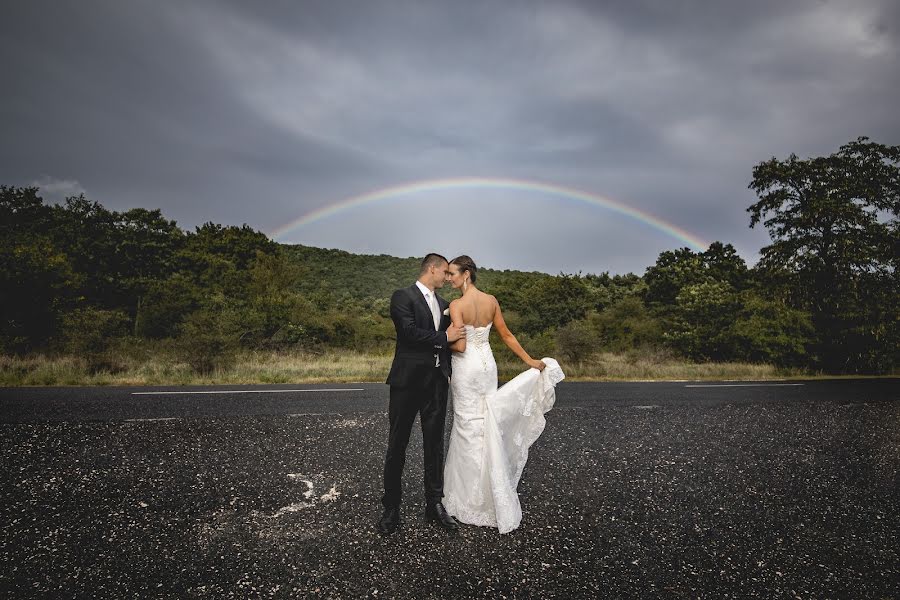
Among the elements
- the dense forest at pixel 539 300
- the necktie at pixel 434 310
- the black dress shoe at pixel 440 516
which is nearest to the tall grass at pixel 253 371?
the dense forest at pixel 539 300

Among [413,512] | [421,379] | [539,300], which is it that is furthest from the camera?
[539,300]

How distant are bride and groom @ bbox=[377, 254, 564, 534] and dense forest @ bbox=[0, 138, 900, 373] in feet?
42.9

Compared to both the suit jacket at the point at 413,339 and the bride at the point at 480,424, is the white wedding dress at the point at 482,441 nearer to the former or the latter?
the bride at the point at 480,424

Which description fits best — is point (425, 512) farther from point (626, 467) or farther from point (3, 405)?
point (3, 405)

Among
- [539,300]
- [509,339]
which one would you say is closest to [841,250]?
[539,300]

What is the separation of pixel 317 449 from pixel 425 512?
8.56ft

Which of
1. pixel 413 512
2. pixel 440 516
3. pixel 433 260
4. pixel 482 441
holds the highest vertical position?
pixel 433 260

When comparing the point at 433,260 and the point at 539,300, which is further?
the point at 539,300

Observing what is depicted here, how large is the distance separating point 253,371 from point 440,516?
12418 mm

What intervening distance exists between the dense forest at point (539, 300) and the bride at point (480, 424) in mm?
13185

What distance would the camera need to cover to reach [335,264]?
61562mm

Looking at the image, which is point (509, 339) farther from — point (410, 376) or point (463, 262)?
point (410, 376)

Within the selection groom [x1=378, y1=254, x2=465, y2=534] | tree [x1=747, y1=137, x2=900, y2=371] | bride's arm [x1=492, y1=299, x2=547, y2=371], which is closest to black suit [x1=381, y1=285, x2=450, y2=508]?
groom [x1=378, y1=254, x2=465, y2=534]

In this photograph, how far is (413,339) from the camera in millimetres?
3777
